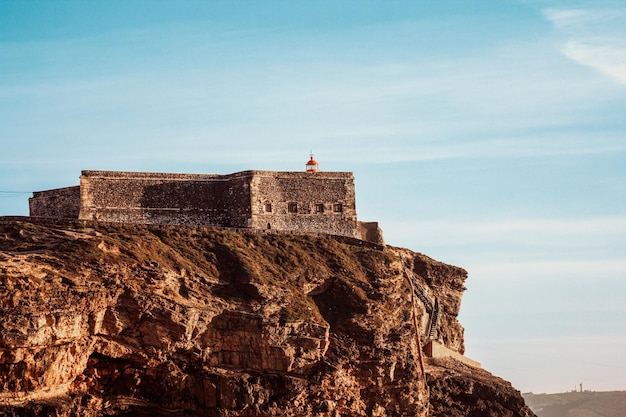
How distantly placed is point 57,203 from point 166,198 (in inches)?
183

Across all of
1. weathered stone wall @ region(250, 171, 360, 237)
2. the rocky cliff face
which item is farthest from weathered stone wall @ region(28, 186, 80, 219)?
weathered stone wall @ region(250, 171, 360, 237)

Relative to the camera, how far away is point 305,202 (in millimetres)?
61344

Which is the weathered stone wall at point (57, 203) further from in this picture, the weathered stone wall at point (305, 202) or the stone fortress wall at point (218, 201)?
the weathered stone wall at point (305, 202)

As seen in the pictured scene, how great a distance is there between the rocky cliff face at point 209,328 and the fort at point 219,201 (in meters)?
2.69

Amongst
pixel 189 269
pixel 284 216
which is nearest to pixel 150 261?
pixel 189 269

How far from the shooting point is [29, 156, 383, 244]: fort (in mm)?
57906

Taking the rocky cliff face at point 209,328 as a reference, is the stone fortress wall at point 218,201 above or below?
above

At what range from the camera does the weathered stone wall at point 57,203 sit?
57.5 m

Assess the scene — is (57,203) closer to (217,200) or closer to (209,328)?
(217,200)

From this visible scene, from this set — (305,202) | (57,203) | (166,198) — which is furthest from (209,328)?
(305,202)

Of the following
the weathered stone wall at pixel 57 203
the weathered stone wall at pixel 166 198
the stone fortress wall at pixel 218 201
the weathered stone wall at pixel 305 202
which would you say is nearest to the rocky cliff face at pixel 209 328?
the weathered stone wall at pixel 305 202

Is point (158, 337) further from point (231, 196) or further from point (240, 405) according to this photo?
point (231, 196)

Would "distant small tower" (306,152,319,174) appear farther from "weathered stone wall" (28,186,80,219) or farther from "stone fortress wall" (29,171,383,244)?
"weathered stone wall" (28,186,80,219)

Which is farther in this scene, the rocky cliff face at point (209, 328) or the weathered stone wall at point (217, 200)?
the weathered stone wall at point (217, 200)
